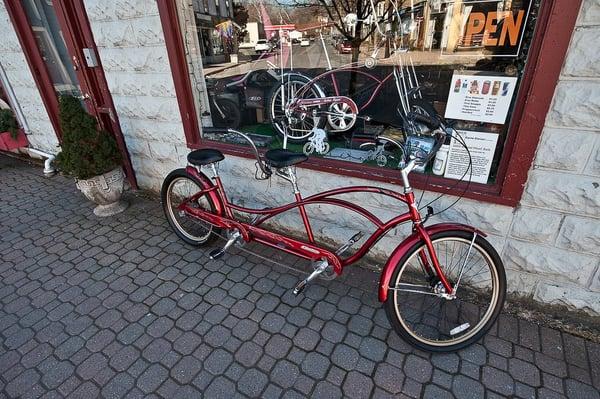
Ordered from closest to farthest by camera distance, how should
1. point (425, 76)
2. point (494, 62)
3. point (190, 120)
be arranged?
point (494, 62)
point (425, 76)
point (190, 120)

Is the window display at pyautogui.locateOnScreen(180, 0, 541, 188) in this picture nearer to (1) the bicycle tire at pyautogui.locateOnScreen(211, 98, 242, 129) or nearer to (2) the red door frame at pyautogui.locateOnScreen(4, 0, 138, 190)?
(1) the bicycle tire at pyautogui.locateOnScreen(211, 98, 242, 129)

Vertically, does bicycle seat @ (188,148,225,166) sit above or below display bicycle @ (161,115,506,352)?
above

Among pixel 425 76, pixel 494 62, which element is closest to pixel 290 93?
pixel 425 76

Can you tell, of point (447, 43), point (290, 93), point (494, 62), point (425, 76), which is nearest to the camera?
point (494, 62)

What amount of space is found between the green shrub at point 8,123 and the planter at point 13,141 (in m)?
0.06

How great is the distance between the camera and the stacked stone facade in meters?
1.91

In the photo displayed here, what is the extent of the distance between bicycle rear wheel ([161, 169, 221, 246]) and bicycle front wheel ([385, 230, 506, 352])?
5.80 ft

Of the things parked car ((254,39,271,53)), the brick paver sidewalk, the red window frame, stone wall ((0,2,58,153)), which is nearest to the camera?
the red window frame

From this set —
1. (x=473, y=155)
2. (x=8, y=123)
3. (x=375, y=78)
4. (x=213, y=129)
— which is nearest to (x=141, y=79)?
(x=213, y=129)

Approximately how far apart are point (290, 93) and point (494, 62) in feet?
5.63

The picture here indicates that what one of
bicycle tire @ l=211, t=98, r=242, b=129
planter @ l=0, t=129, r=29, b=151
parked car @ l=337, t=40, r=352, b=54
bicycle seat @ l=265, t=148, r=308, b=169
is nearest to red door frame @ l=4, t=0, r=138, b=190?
planter @ l=0, t=129, r=29, b=151

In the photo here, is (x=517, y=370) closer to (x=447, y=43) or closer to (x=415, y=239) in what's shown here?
(x=415, y=239)

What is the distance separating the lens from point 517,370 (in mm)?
2055

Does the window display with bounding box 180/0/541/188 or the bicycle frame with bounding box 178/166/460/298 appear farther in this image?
the window display with bounding box 180/0/541/188
